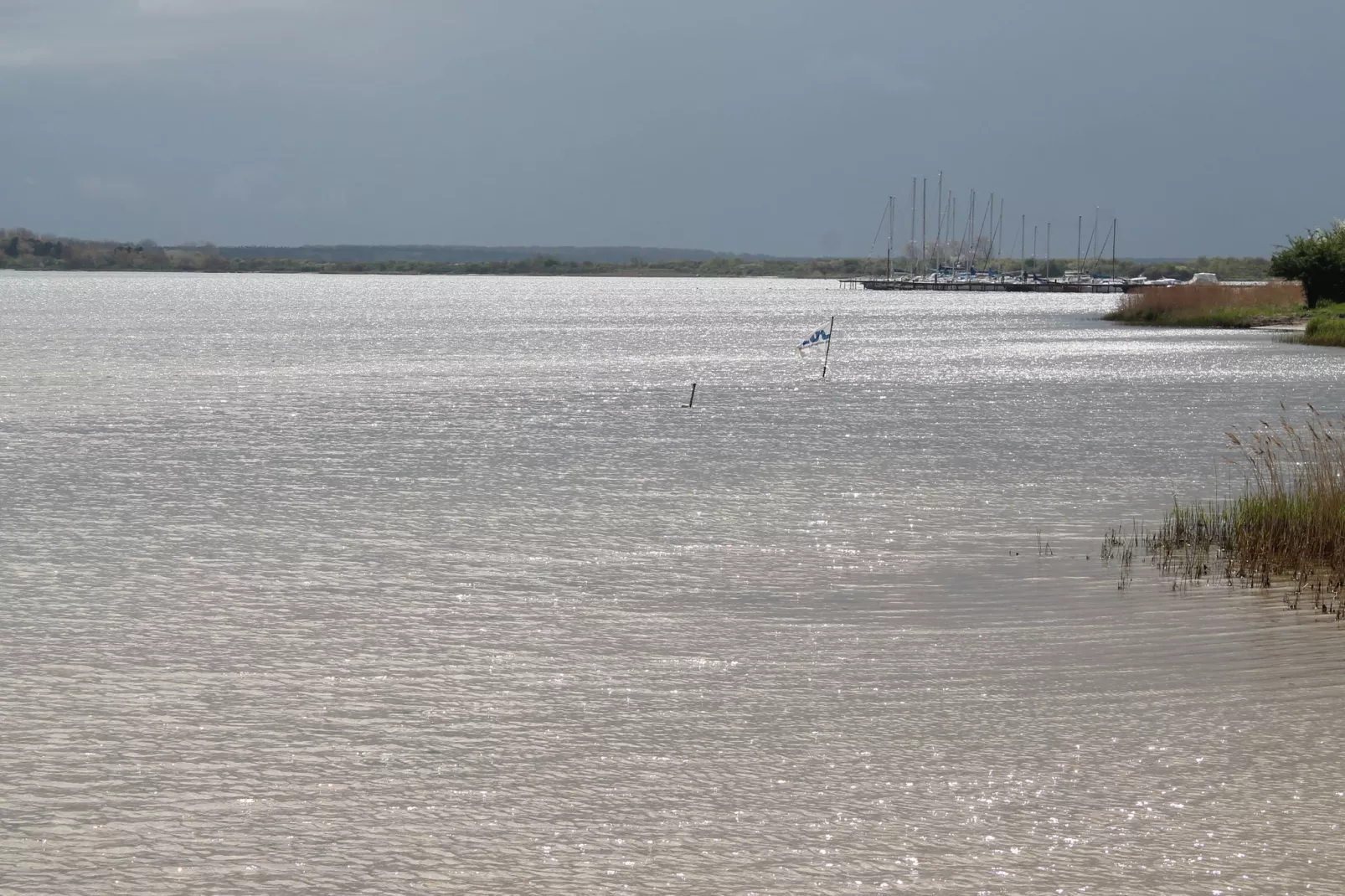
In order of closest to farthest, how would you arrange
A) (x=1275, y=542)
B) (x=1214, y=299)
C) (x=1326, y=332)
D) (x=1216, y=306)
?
(x=1275, y=542)
(x=1326, y=332)
(x=1216, y=306)
(x=1214, y=299)

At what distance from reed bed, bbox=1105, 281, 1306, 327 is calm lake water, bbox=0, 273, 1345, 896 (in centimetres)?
5788

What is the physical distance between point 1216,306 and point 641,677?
272 ft

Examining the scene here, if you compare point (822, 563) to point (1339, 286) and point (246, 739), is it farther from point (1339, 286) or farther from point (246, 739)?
point (1339, 286)

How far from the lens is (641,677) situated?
39.9 feet

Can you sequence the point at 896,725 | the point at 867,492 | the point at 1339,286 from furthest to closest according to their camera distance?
the point at 1339,286
the point at 867,492
the point at 896,725

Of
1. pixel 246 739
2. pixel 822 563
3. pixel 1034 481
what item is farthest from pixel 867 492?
pixel 246 739

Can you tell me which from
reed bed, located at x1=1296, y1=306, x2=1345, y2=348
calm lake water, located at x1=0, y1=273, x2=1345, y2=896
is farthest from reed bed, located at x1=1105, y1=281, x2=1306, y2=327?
calm lake water, located at x1=0, y1=273, x2=1345, y2=896

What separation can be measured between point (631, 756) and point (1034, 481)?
15508 millimetres

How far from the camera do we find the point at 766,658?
12.8 metres

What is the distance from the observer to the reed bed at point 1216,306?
278 feet

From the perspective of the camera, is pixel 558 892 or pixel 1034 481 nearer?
pixel 558 892

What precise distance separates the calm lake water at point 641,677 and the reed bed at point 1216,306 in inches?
2279

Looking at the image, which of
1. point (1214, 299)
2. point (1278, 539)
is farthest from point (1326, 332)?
point (1278, 539)

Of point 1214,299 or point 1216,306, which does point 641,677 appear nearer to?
point 1216,306
